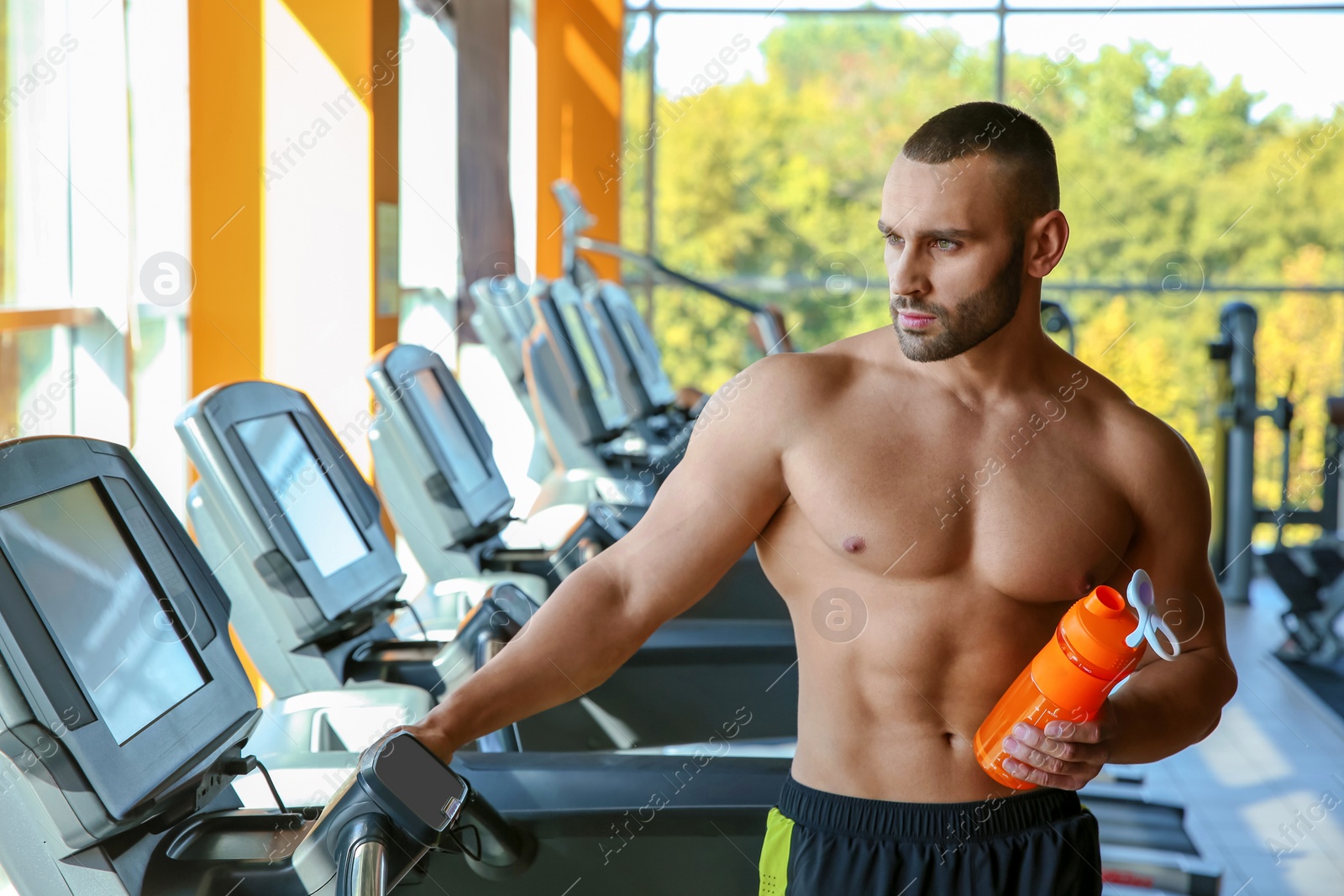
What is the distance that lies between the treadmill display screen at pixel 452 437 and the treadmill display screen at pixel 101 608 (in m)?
1.26

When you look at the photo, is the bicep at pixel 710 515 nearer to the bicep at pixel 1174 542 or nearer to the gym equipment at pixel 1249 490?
the bicep at pixel 1174 542

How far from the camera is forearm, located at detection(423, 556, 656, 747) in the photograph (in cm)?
119

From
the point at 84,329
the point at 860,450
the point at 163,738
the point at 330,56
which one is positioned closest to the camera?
the point at 163,738

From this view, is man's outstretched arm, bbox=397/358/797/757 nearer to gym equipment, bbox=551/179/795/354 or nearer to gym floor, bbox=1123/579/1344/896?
gym floor, bbox=1123/579/1344/896

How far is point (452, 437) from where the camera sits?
8.80 feet

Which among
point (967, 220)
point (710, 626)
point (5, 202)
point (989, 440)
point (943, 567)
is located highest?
point (5, 202)

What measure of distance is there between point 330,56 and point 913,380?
2.61 metres

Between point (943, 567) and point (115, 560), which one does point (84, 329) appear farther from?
point (943, 567)

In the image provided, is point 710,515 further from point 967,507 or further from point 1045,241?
point 1045,241

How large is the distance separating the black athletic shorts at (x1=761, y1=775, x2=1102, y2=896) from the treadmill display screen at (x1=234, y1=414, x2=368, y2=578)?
36.7 inches

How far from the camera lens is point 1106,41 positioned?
24.0ft

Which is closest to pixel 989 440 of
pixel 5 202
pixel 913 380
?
pixel 913 380

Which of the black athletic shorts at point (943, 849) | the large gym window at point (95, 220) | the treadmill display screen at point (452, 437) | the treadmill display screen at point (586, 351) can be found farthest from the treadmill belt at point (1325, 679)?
the large gym window at point (95, 220)

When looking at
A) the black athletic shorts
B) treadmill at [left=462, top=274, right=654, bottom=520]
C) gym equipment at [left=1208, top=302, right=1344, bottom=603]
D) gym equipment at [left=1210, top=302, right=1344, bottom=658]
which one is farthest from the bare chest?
gym equipment at [left=1208, top=302, right=1344, bottom=603]
